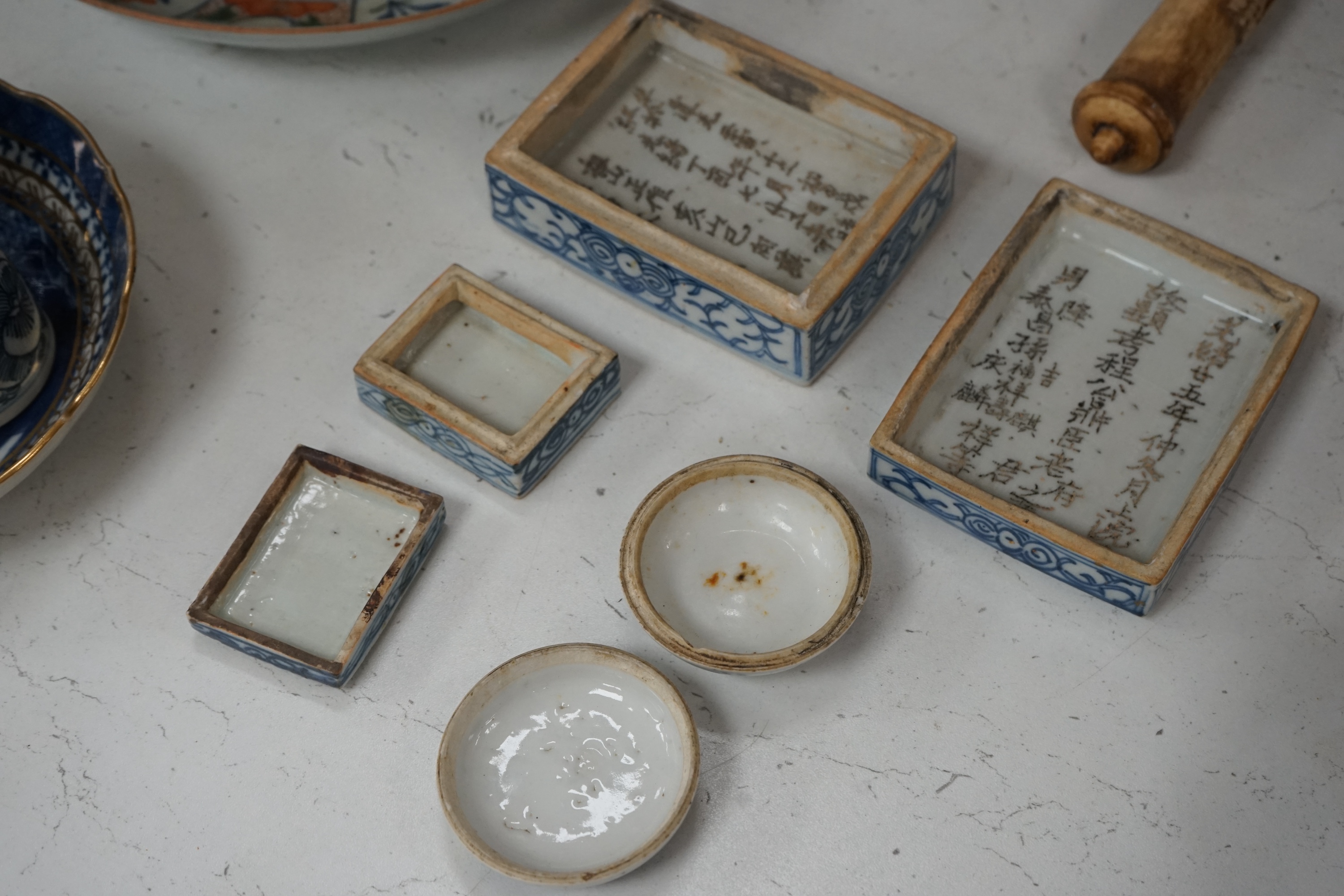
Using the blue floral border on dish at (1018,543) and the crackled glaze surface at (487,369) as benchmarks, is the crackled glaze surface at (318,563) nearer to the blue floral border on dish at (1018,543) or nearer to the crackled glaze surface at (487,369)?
the crackled glaze surface at (487,369)

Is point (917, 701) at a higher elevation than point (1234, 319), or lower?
lower

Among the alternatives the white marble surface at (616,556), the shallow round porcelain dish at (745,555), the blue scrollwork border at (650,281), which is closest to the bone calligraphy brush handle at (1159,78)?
the white marble surface at (616,556)

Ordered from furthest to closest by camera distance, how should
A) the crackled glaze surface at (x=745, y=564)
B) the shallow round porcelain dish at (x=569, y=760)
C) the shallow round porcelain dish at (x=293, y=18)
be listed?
1. the shallow round porcelain dish at (x=293, y=18)
2. the crackled glaze surface at (x=745, y=564)
3. the shallow round porcelain dish at (x=569, y=760)

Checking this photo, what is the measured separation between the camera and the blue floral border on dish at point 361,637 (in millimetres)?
1204

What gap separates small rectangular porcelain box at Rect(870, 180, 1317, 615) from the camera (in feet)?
4.07

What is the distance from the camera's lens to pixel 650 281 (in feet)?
4.60

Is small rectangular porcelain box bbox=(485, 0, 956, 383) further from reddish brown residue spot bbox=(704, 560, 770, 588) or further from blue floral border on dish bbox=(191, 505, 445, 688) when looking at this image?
blue floral border on dish bbox=(191, 505, 445, 688)

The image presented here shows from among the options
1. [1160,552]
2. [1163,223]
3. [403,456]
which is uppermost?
[1163,223]

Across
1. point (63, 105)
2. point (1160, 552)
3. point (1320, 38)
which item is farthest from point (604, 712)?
point (1320, 38)

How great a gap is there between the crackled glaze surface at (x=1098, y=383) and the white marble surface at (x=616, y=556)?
7 cm

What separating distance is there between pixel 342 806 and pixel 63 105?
1.01 m

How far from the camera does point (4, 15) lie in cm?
171

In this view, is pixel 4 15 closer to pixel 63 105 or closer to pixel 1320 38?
pixel 63 105

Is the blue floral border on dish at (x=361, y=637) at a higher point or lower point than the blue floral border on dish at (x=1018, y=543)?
lower
